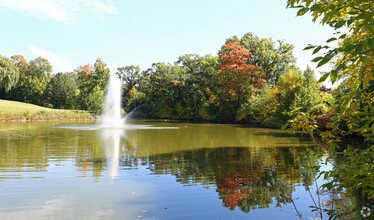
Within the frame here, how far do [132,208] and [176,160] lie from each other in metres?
4.69

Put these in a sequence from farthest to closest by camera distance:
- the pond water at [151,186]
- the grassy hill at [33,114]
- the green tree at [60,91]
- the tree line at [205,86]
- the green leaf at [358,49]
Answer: the green tree at [60,91] < the grassy hill at [33,114] < the tree line at [205,86] < the pond water at [151,186] < the green leaf at [358,49]

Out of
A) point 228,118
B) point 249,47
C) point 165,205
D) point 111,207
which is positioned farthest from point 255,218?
point 249,47

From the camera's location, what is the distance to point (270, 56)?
39.2 metres

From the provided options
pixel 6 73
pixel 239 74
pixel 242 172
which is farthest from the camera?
pixel 6 73

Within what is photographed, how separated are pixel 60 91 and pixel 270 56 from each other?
1660 inches

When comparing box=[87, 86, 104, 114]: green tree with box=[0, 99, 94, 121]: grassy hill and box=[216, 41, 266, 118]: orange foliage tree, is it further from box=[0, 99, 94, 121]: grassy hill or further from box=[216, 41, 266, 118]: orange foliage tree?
box=[216, 41, 266, 118]: orange foliage tree

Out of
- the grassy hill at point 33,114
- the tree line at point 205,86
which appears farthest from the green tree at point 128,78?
the grassy hill at point 33,114

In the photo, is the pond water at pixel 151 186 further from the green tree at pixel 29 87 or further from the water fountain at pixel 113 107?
the green tree at pixel 29 87

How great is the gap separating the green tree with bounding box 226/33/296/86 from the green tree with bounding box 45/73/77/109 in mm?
37265

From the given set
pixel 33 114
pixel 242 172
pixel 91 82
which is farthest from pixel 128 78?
pixel 242 172

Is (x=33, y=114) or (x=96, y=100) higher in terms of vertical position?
(x=96, y=100)

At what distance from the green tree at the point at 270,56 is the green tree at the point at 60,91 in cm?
3727

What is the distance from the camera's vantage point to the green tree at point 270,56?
39.4 m

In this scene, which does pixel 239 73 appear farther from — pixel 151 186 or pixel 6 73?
pixel 6 73
